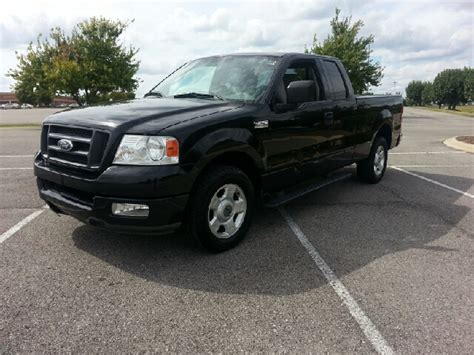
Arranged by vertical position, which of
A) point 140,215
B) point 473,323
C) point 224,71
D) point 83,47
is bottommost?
point 473,323

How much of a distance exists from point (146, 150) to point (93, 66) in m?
21.1

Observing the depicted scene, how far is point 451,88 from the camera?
87000 millimetres

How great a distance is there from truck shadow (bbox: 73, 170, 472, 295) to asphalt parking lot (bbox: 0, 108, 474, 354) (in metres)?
0.02

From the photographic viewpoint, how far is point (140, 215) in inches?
129

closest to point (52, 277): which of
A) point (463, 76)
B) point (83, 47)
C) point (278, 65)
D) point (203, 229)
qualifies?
point (203, 229)

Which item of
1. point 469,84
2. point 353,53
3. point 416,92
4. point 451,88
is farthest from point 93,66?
point 416,92

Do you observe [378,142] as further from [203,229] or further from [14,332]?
[14,332]

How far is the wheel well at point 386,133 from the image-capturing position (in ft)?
22.6

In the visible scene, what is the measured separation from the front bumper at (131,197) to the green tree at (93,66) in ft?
65.9

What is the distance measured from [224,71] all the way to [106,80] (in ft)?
64.6

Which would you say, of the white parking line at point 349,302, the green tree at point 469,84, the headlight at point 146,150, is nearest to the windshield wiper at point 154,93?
the headlight at point 146,150

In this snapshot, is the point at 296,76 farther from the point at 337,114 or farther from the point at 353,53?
the point at 353,53

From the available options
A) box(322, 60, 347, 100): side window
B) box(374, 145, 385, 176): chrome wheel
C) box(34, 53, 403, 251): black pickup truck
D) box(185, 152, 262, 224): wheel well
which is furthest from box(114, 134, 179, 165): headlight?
box(374, 145, 385, 176): chrome wheel

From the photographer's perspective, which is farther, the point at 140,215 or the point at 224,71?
the point at 224,71
